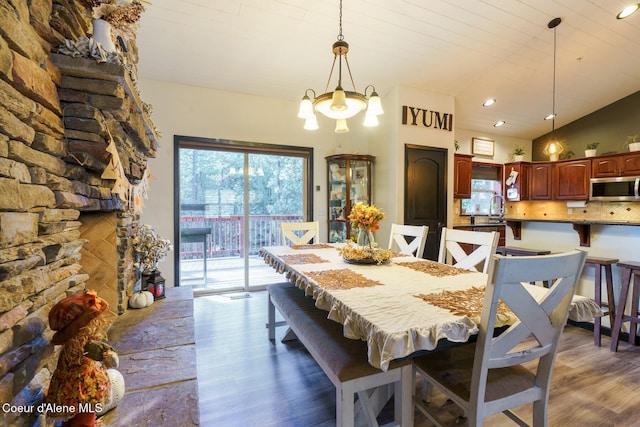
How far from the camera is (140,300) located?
213cm

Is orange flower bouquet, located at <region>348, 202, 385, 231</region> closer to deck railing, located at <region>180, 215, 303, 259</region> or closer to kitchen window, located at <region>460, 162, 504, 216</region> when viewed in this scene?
deck railing, located at <region>180, 215, 303, 259</region>

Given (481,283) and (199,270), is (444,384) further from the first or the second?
(199,270)

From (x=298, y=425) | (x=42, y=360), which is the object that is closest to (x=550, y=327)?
(x=298, y=425)

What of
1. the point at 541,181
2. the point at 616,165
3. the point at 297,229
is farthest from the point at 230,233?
the point at 616,165

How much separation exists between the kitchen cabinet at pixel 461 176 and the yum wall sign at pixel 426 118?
71cm

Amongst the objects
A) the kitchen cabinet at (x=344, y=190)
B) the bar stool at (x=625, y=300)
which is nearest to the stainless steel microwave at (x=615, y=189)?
the bar stool at (x=625, y=300)

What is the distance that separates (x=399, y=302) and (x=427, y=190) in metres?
3.42

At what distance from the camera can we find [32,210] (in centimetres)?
101

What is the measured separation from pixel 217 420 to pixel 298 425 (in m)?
0.47

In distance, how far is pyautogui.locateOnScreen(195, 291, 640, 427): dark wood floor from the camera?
1.74 meters

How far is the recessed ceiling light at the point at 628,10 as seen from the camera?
3.11 meters

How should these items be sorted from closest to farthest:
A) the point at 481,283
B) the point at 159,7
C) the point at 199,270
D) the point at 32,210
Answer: the point at 32,210, the point at 481,283, the point at 159,7, the point at 199,270

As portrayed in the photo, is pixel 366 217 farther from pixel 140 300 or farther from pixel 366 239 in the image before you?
pixel 140 300

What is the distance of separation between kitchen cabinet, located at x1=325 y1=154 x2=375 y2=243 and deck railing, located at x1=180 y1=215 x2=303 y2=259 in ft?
1.87
